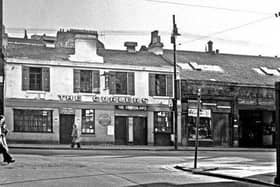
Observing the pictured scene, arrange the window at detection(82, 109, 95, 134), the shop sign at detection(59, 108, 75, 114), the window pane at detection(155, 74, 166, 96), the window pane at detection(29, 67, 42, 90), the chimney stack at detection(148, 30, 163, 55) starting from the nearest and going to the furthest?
1. the window pane at detection(29, 67, 42, 90)
2. the shop sign at detection(59, 108, 75, 114)
3. the window at detection(82, 109, 95, 134)
4. the window pane at detection(155, 74, 166, 96)
5. the chimney stack at detection(148, 30, 163, 55)

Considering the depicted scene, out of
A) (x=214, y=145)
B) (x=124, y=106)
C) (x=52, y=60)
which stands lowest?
(x=214, y=145)

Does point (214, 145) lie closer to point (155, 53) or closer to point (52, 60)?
point (155, 53)

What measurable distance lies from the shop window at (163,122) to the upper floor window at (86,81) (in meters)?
5.00

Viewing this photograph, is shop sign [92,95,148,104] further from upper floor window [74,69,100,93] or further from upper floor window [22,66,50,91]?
upper floor window [22,66,50,91]

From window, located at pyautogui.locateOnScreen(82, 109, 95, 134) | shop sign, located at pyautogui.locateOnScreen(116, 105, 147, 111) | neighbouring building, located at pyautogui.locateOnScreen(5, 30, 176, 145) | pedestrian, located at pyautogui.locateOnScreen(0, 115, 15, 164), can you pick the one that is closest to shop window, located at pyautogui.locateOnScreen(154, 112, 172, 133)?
neighbouring building, located at pyautogui.locateOnScreen(5, 30, 176, 145)

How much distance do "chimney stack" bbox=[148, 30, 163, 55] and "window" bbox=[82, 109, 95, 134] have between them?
1056 centimetres

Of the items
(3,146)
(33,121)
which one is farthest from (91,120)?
(3,146)

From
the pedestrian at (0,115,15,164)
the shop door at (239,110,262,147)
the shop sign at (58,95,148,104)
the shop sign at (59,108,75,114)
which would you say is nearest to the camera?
the pedestrian at (0,115,15,164)

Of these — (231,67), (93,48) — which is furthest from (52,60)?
(231,67)

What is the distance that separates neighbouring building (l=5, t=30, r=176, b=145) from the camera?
41.4m

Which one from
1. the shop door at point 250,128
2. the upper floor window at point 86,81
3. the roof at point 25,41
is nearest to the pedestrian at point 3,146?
the upper floor window at point 86,81

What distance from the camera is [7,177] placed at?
1526 cm

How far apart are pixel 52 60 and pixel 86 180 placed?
91.3 ft

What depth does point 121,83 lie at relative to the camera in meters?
44.2
